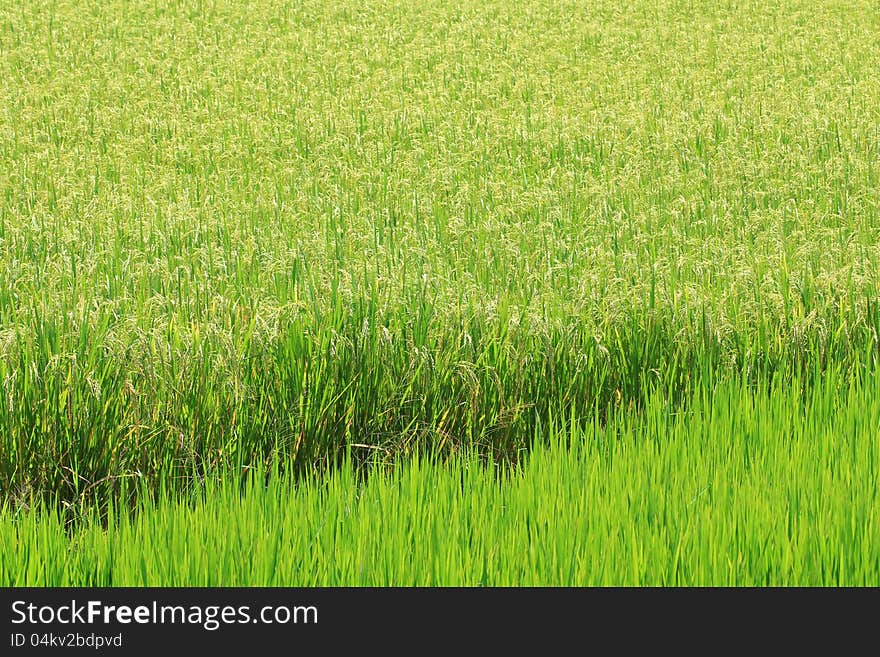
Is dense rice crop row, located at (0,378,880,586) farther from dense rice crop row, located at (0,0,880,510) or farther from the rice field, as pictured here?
dense rice crop row, located at (0,0,880,510)

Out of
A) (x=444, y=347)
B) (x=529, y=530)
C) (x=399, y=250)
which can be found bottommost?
(x=529, y=530)

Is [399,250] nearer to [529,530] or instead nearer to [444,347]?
[444,347]

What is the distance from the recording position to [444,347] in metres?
5.04

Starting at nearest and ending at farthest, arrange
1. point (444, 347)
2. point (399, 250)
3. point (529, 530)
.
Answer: point (529, 530) < point (444, 347) < point (399, 250)

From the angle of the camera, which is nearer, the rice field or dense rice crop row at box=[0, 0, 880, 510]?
the rice field

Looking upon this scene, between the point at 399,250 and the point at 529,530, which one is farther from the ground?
the point at 399,250

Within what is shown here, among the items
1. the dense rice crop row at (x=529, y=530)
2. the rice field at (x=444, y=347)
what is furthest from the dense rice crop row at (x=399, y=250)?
the dense rice crop row at (x=529, y=530)

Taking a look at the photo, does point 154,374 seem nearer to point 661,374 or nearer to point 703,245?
point 661,374

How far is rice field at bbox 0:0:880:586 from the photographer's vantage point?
10.4 feet

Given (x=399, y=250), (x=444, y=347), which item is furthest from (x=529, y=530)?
(x=399, y=250)

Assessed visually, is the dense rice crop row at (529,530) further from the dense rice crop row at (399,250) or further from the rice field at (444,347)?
the dense rice crop row at (399,250)

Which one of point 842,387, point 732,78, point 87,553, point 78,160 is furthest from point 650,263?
point 732,78

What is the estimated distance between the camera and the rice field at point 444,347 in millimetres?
3160

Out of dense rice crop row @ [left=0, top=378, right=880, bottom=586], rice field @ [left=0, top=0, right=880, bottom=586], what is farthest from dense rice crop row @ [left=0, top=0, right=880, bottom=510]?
dense rice crop row @ [left=0, top=378, right=880, bottom=586]
